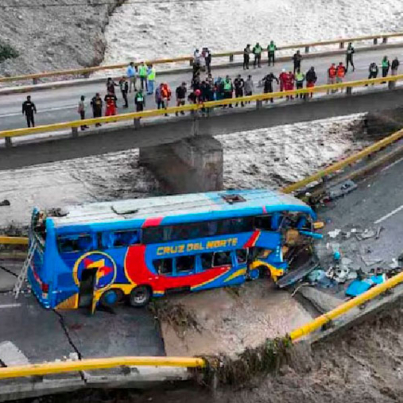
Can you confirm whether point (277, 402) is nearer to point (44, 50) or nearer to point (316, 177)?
point (316, 177)

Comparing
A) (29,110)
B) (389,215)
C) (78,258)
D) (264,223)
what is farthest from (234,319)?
(29,110)

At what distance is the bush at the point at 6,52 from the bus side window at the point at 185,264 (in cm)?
2671

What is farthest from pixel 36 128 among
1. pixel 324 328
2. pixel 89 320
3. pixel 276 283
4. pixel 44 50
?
pixel 44 50

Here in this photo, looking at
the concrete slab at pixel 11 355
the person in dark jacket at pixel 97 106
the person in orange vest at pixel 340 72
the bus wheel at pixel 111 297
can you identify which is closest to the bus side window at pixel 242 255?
the bus wheel at pixel 111 297

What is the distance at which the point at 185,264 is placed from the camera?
23.3m

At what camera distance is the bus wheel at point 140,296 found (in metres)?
22.8

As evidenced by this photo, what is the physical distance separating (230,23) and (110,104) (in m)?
32.0

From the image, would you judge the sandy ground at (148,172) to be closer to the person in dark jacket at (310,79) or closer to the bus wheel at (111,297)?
the person in dark jacket at (310,79)

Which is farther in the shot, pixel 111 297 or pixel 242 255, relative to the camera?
pixel 242 255

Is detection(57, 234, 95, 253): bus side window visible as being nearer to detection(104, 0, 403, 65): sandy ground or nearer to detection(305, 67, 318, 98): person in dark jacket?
detection(305, 67, 318, 98): person in dark jacket

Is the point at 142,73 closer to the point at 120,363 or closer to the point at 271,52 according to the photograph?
the point at 271,52

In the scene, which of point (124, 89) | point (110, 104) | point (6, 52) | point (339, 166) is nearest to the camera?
point (110, 104)

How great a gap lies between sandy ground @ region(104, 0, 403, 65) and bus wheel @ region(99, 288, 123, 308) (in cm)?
2919

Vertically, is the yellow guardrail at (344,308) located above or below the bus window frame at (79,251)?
below
